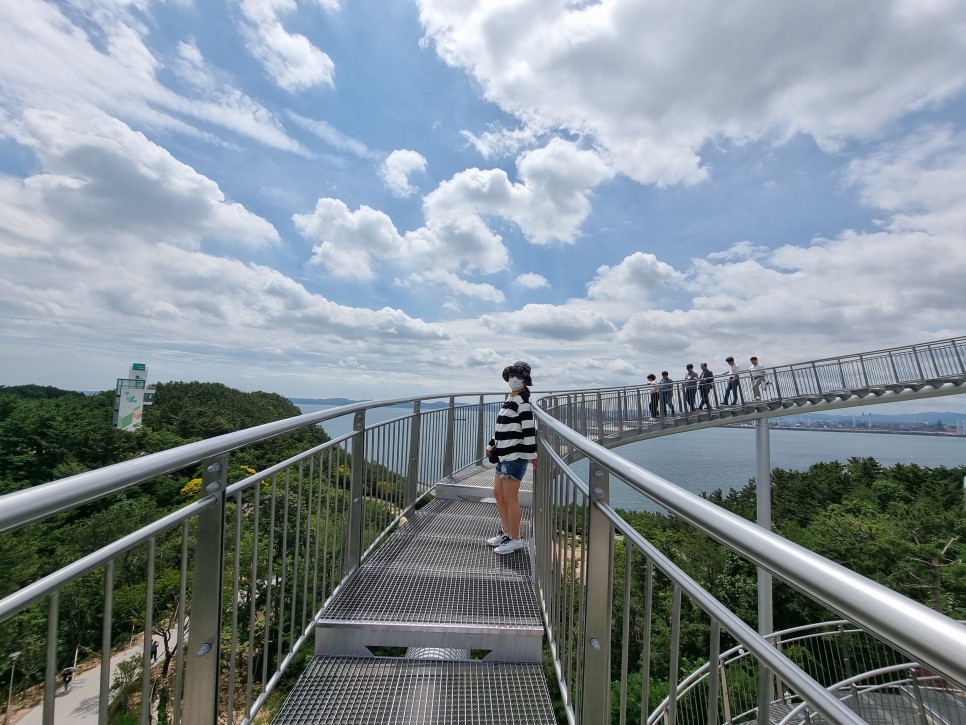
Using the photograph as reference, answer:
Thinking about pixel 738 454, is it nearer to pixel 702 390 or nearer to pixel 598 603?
pixel 702 390

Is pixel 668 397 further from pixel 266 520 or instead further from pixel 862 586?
pixel 862 586

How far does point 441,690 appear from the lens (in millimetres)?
2676

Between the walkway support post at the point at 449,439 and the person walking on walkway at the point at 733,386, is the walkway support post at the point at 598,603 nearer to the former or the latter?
the walkway support post at the point at 449,439

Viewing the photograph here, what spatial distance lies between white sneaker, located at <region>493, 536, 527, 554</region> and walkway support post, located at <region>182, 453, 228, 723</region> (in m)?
2.79

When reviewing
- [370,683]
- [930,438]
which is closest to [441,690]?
[370,683]

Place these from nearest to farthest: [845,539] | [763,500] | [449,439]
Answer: [449,439] < [763,500] < [845,539]

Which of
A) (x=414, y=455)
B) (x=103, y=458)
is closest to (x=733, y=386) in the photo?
(x=414, y=455)

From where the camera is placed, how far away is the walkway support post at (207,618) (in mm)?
1784

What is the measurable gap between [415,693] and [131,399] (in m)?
61.6

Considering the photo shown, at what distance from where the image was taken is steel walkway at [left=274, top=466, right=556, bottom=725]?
2531mm

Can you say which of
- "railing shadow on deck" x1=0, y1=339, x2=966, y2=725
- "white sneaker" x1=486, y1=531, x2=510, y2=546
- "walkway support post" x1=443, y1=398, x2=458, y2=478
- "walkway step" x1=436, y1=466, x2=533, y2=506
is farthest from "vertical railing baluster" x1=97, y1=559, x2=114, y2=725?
"walkway support post" x1=443, y1=398, x2=458, y2=478

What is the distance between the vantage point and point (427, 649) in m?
3.17

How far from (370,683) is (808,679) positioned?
8.72 ft

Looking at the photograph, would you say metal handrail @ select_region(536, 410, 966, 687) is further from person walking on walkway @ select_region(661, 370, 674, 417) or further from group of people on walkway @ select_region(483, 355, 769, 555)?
person walking on walkway @ select_region(661, 370, 674, 417)
